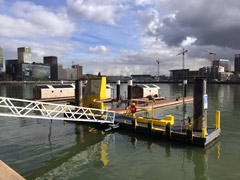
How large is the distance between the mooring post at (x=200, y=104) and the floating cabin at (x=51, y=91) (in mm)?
36420

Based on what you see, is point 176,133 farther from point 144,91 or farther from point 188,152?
point 144,91

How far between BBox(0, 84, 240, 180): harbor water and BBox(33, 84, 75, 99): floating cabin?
2425 cm

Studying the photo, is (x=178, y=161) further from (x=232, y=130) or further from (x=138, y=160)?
(x=232, y=130)

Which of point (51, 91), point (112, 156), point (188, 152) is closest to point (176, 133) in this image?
point (188, 152)

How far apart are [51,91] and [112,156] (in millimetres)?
35090

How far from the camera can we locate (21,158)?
13.3 metres

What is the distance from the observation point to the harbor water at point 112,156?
11.5 meters

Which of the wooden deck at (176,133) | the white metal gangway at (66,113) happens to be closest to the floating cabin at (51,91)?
the white metal gangway at (66,113)

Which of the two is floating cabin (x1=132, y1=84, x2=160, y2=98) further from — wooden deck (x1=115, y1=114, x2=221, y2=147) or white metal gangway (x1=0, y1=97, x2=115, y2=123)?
wooden deck (x1=115, y1=114, x2=221, y2=147)

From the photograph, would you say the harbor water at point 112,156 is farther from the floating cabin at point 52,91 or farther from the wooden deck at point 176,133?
the floating cabin at point 52,91

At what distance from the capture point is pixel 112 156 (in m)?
13.8

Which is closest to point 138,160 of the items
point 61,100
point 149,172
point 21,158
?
point 149,172

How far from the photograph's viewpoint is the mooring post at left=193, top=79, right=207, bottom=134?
1617cm

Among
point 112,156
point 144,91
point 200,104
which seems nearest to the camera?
point 112,156
